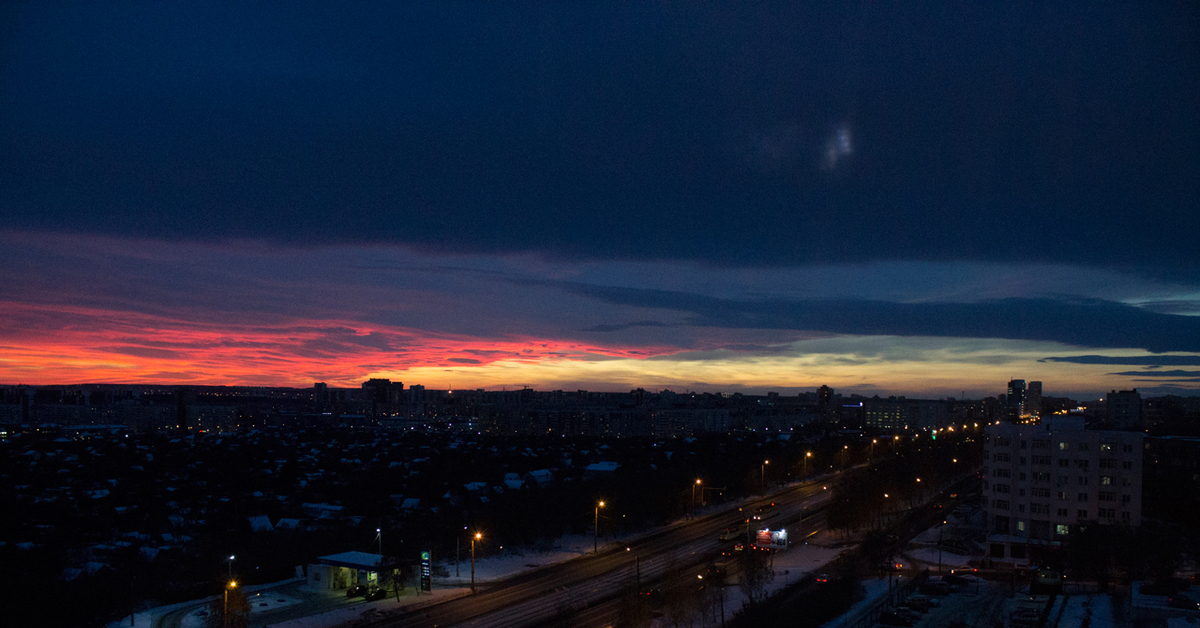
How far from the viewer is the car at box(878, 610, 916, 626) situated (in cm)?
1842

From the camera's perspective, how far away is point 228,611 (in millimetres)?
17547

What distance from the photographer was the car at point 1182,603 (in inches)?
727

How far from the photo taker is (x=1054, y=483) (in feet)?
103

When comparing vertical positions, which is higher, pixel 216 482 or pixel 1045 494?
pixel 1045 494

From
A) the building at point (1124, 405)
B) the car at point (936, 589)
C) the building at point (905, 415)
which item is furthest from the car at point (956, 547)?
the building at point (905, 415)

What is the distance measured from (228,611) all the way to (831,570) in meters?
17.2

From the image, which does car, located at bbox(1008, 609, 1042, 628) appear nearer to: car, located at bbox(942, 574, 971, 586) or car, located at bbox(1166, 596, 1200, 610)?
car, located at bbox(1166, 596, 1200, 610)

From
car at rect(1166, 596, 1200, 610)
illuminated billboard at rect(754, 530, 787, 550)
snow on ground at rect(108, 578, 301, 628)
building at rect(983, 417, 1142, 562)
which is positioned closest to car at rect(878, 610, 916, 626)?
car at rect(1166, 596, 1200, 610)

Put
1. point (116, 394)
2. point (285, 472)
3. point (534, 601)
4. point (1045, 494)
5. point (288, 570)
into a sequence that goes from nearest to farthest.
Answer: point (534, 601), point (288, 570), point (1045, 494), point (285, 472), point (116, 394)

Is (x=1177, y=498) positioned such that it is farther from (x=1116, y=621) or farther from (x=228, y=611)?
(x=228, y=611)

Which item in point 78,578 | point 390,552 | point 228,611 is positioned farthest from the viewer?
point 390,552

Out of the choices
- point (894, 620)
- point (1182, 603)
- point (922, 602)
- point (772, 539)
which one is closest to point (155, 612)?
point (894, 620)

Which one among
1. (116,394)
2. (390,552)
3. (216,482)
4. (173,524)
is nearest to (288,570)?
(390,552)

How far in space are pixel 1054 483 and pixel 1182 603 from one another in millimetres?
13274
